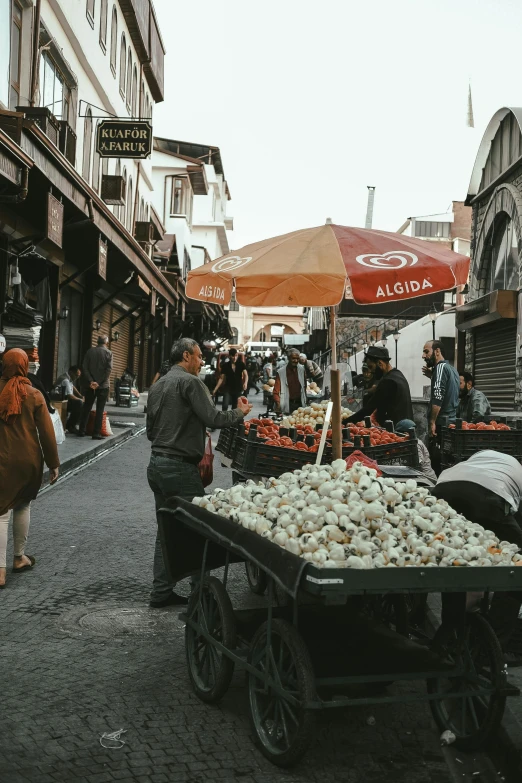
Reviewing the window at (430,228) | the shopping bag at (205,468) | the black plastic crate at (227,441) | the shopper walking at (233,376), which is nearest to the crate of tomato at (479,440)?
the black plastic crate at (227,441)

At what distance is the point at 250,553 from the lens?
3.91m

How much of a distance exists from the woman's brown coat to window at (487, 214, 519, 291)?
1419 centimetres

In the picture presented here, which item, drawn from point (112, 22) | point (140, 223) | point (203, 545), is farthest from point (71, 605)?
point (140, 223)

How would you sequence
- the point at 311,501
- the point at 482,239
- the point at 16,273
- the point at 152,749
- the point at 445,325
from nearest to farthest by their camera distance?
1. the point at 152,749
2. the point at 311,501
3. the point at 16,273
4. the point at 482,239
5. the point at 445,325

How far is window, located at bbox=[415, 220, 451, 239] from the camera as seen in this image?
241 ft

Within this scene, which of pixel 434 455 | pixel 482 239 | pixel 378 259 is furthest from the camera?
pixel 482 239

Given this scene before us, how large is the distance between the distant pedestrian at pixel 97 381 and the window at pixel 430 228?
59.6 m

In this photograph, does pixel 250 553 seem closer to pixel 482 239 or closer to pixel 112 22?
pixel 482 239

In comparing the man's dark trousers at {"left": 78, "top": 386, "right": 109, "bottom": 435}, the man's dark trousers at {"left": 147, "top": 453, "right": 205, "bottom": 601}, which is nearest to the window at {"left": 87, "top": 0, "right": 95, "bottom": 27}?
the man's dark trousers at {"left": 78, "top": 386, "right": 109, "bottom": 435}

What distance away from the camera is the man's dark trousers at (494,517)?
4887mm

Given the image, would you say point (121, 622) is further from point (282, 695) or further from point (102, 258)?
point (102, 258)

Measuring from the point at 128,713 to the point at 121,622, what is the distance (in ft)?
5.16

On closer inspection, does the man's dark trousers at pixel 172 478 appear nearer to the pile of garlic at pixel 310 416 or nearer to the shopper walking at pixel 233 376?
the pile of garlic at pixel 310 416

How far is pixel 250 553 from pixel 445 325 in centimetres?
2345
